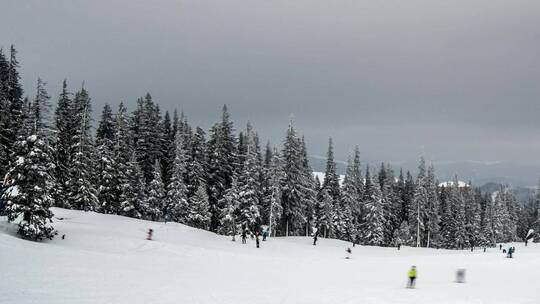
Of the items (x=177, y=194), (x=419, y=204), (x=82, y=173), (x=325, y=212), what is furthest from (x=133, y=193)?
(x=419, y=204)

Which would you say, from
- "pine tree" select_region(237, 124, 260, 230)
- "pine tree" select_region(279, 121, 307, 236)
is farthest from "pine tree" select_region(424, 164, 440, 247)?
"pine tree" select_region(237, 124, 260, 230)

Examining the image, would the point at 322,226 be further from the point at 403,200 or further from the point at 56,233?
the point at 56,233

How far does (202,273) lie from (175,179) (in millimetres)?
31850

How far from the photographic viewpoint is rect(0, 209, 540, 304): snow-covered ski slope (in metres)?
21.9

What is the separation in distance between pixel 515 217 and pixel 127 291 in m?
128

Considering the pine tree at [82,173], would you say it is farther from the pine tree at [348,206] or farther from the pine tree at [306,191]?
the pine tree at [348,206]

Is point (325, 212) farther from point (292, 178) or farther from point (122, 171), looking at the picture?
point (122, 171)

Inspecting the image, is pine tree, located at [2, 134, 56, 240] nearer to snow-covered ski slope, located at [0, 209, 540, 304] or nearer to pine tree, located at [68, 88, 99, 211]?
snow-covered ski slope, located at [0, 209, 540, 304]

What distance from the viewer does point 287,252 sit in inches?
1948

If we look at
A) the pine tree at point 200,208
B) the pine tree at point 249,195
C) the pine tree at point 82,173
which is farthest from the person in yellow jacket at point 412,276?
the pine tree at point 82,173

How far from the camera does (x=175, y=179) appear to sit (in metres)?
61.8

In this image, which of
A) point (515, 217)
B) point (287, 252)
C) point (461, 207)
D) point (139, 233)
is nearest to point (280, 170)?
point (287, 252)

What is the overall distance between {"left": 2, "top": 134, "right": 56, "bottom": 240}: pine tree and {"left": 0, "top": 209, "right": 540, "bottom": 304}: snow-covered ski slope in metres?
1.39

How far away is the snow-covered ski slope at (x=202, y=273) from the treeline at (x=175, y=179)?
19.0 ft
